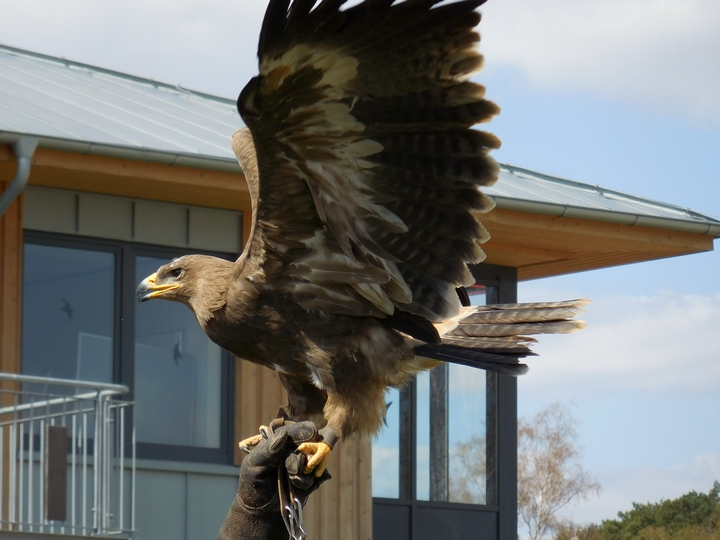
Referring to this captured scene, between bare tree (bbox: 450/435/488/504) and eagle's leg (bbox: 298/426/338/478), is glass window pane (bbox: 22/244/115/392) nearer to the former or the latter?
bare tree (bbox: 450/435/488/504)

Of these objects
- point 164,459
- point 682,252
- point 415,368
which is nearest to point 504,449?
point 682,252

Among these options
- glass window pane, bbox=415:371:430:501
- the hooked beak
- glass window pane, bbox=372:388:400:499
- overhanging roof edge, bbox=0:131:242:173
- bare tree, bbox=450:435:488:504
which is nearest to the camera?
the hooked beak

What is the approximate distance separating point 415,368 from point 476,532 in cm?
661

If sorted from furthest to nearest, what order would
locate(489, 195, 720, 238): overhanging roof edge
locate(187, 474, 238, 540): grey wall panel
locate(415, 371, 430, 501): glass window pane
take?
locate(415, 371, 430, 501): glass window pane
locate(489, 195, 720, 238): overhanging roof edge
locate(187, 474, 238, 540): grey wall panel

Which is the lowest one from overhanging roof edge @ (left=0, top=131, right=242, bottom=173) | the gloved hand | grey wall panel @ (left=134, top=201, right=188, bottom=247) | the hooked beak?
the gloved hand

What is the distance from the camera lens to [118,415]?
30.6ft

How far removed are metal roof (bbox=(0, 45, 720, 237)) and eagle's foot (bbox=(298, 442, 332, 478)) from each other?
4612mm

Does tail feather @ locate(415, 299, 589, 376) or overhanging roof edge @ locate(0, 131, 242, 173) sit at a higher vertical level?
overhanging roof edge @ locate(0, 131, 242, 173)

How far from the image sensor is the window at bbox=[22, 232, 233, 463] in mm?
9352

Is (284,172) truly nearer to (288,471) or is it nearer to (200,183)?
(288,471)

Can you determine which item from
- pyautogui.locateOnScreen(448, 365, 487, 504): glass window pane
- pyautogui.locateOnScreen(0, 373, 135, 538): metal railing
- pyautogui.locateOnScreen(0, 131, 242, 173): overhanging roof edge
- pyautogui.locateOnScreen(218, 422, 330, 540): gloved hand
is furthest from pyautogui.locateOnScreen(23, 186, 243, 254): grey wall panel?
pyautogui.locateOnScreen(218, 422, 330, 540): gloved hand

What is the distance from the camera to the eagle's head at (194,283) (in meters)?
5.01

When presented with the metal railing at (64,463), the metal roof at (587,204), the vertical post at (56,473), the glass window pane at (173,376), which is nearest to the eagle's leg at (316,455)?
the metal railing at (64,463)

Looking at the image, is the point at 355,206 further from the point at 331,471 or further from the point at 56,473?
the point at 331,471
